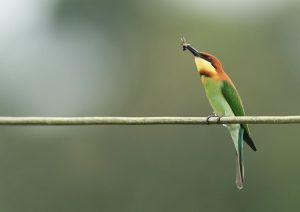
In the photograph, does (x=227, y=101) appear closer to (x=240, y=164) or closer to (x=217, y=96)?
(x=217, y=96)

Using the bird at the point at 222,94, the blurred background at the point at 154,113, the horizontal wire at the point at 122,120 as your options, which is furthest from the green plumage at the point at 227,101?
the blurred background at the point at 154,113

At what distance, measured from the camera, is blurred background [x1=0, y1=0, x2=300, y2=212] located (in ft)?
76.4

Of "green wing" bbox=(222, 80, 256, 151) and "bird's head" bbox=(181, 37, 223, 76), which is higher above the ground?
"bird's head" bbox=(181, 37, 223, 76)

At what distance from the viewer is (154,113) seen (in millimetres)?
25719

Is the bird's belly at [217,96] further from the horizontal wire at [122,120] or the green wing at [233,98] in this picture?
the horizontal wire at [122,120]

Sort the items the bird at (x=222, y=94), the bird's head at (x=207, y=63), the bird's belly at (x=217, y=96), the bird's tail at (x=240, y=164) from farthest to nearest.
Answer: the bird's belly at (x=217, y=96) < the bird at (x=222, y=94) < the bird's head at (x=207, y=63) < the bird's tail at (x=240, y=164)

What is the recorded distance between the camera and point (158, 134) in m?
26.5

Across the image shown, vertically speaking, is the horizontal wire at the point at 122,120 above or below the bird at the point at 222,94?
below

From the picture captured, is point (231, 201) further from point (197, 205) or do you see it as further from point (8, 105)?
point (8, 105)

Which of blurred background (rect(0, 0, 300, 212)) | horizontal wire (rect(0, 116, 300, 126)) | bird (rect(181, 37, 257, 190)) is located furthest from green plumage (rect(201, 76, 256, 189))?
blurred background (rect(0, 0, 300, 212))

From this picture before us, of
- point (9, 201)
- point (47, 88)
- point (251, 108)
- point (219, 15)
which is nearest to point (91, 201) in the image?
point (9, 201)

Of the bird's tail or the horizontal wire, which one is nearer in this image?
the horizontal wire

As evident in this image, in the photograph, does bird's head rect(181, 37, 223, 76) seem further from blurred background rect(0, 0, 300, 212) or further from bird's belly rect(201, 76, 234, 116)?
blurred background rect(0, 0, 300, 212)

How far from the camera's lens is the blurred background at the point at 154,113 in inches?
917
